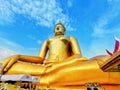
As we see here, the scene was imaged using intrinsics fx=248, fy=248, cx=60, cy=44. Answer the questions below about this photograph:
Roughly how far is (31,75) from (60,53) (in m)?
1.70

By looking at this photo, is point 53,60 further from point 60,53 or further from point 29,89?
point 29,89

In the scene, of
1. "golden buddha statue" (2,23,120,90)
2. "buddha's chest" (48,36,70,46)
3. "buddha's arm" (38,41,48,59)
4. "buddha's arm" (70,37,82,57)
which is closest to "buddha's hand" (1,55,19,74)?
"golden buddha statue" (2,23,120,90)

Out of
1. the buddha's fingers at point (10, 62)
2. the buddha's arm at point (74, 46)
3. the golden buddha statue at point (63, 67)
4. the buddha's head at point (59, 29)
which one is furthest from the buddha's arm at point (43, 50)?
the buddha's fingers at point (10, 62)

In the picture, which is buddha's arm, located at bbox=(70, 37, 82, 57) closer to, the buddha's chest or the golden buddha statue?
the golden buddha statue

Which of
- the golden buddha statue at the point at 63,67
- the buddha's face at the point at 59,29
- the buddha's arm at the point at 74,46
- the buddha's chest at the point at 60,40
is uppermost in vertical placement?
the buddha's face at the point at 59,29

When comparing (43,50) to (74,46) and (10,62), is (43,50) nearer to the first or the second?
(74,46)

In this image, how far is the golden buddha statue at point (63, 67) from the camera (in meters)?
8.55

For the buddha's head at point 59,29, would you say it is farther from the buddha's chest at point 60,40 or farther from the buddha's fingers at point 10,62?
the buddha's fingers at point 10,62

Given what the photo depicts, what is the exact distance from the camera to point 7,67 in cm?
941

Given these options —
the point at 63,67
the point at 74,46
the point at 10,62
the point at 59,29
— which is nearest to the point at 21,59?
the point at 10,62

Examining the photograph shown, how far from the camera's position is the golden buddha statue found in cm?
→ 855

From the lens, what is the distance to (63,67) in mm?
9008

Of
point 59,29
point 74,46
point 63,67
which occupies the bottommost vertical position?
point 63,67

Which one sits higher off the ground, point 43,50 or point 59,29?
point 59,29
